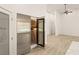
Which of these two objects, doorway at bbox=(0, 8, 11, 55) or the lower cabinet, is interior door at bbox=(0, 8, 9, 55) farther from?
the lower cabinet

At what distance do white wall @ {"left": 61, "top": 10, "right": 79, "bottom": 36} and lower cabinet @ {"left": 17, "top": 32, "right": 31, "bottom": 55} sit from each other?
616 centimetres

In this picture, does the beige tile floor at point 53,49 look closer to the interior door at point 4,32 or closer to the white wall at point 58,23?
the interior door at point 4,32

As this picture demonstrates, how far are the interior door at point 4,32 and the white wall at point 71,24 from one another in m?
7.73

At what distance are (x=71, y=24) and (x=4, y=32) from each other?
8193mm

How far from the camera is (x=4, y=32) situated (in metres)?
2.78

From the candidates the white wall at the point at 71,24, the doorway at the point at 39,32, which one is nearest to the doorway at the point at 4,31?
the doorway at the point at 39,32

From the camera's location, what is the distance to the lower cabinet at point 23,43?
3.94 m

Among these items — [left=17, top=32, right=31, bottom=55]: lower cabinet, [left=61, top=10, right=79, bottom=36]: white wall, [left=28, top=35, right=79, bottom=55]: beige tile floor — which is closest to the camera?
[left=17, top=32, right=31, bottom=55]: lower cabinet

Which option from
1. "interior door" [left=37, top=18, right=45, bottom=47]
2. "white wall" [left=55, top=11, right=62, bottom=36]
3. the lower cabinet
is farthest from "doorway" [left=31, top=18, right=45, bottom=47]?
"white wall" [left=55, top=11, right=62, bottom=36]

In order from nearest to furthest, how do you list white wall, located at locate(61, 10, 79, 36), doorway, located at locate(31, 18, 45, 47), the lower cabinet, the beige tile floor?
the lower cabinet < the beige tile floor < doorway, located at locate(31, 18, 45, 47) < white wall, located at locate(61, 10, 79, 36)

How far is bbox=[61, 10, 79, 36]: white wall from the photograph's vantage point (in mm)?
9922

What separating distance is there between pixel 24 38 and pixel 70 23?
6758mm
